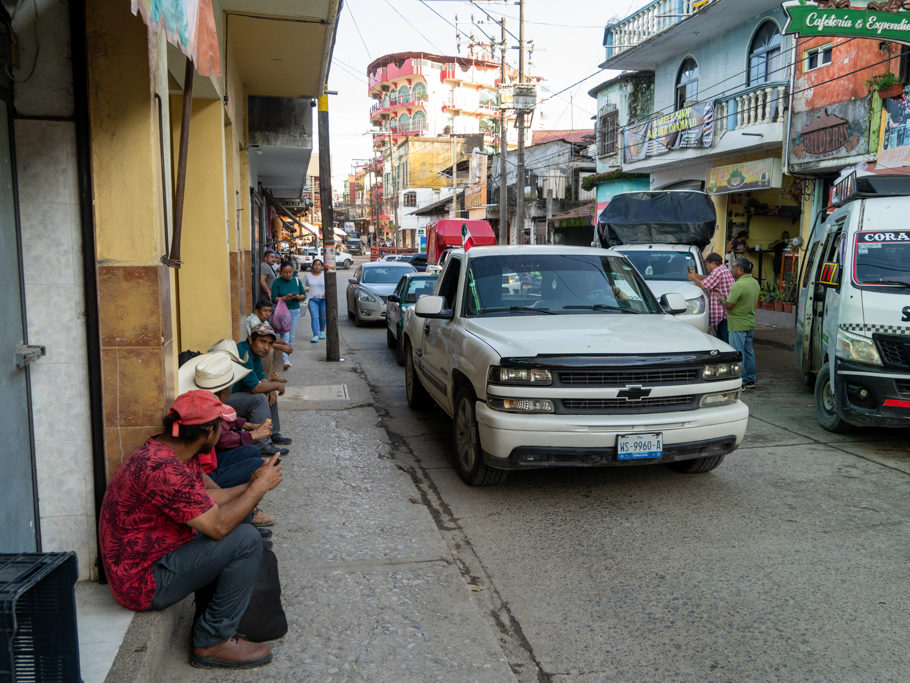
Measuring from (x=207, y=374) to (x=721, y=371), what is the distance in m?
3.45

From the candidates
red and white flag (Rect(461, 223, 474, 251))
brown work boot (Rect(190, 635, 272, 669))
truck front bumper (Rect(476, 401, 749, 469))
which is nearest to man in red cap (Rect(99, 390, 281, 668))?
brown work boot (Rect(190, 635, 272, 669))

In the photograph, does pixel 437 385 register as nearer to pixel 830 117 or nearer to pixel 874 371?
pixel 874 371

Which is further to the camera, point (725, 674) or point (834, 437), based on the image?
point (834, 437)

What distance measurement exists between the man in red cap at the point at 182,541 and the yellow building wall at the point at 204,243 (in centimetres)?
473

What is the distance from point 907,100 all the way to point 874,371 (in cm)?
944

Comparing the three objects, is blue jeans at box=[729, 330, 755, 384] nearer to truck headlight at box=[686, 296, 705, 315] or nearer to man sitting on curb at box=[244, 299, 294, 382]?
truck headlight at box=[686, 296, 705, 315]

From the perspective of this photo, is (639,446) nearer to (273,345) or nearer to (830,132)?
(273,345)

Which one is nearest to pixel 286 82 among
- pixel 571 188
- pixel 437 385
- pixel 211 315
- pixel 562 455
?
pixel 211 315

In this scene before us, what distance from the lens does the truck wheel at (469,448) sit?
5461 millimetres

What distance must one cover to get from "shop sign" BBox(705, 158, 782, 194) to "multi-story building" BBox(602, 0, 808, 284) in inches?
0.9

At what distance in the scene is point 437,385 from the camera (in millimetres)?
Result: 6770

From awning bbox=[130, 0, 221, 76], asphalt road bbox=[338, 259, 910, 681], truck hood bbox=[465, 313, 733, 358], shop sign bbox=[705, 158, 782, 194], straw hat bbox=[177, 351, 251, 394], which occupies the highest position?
shop sign bbox=[705, 158, 782, 194]

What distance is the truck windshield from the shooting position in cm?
673

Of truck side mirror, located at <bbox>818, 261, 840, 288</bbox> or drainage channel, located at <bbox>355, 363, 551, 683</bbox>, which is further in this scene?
truck side mirror, located at <bbox>818, 261, 840, 288</bbox>
